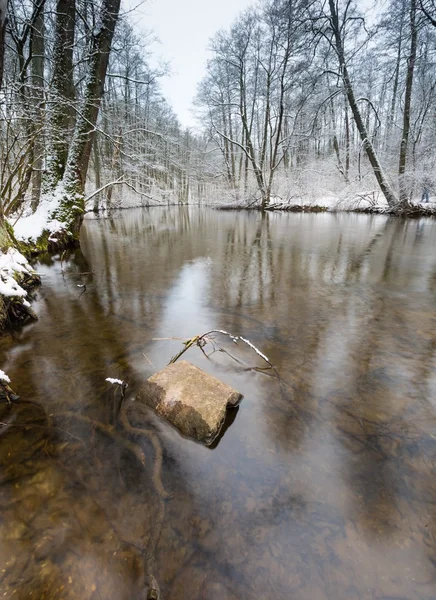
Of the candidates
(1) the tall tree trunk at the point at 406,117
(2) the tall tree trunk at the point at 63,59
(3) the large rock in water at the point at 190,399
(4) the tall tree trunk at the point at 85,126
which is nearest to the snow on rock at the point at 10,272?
(3) the large rock in water at the point at 190,399

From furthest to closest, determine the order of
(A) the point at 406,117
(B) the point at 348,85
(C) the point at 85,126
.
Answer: (A) the point at 406,117
(B) the point at 348,85
(C) the point at 85,126

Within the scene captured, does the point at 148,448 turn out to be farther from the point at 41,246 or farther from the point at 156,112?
the point at 156,112


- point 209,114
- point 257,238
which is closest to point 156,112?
point 209,114

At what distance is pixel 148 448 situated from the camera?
1648 millimetres

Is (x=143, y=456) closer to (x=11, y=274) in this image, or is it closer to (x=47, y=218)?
(x=11, y=274)

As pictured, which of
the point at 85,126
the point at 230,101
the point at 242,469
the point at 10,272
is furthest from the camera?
the point at 230,101

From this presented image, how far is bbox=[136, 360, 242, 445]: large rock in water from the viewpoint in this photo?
1.75 m

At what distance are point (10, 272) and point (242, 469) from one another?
3.75 m

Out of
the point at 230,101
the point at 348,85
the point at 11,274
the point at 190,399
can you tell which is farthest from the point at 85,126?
the point at 230,101

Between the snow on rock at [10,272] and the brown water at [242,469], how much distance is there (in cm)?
46

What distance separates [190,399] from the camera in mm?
1865

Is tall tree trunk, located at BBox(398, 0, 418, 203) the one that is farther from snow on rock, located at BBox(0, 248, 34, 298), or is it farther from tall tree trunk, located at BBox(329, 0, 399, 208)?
snow on rock, located at BBox(0, 248, 34, 298)

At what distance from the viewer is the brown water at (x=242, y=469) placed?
3.61ft

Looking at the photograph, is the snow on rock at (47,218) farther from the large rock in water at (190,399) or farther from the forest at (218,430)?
the large rock in water at (190,399)
